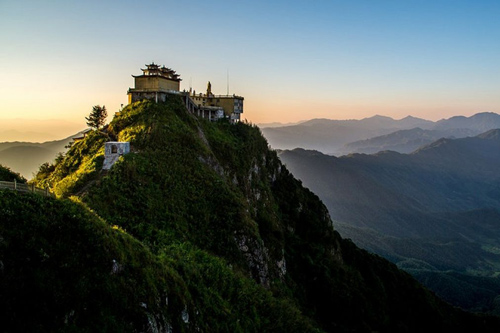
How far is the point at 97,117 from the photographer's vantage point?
6031cm

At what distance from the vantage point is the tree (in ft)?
196

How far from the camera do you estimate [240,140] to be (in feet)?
233

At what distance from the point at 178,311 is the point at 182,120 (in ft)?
131

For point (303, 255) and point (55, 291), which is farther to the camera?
point (303, 255)

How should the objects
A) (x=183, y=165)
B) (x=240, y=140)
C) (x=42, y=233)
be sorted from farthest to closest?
(x=240, y=140)
(x=183, y=165)
(x=42, y=233)

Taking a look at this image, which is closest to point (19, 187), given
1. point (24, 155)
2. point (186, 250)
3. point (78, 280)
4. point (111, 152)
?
point (78, 280)

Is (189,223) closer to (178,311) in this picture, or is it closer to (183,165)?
(183,165)


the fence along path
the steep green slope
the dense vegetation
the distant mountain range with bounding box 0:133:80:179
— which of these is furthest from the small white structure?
the distant mountain range with bounding box 0:133:80:179

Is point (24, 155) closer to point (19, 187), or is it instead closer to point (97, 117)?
point (97, 117)

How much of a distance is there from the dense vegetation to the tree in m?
4.27

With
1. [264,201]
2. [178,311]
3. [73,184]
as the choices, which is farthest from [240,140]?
[178,311]

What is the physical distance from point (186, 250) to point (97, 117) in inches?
1428

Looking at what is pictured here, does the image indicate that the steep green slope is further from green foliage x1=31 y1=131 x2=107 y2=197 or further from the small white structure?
the small white structure

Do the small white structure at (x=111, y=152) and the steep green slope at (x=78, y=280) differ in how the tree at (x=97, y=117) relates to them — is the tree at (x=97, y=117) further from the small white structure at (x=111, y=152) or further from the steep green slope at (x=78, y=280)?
the steep green slope at (x=78, y=280)
